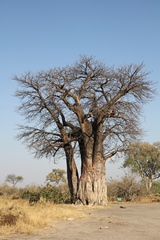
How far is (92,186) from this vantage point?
14.6m

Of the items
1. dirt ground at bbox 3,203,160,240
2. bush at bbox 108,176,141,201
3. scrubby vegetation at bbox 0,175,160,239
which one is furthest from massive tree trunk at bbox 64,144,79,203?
dirt ground at bbox 3,203,160,240

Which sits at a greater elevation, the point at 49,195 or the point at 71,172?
the point at 71,172

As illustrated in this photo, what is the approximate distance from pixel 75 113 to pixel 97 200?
4220 mm

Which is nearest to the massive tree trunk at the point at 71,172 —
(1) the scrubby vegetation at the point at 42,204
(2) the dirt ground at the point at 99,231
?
(1) the scrubby vegetation at the point at 42,204

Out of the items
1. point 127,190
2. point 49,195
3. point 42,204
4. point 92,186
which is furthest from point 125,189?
point 42,204

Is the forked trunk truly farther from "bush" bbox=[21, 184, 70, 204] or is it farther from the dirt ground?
the dirt ground

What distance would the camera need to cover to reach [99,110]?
14.4 meters

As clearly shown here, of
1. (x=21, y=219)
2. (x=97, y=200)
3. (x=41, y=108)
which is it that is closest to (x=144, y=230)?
(x=21, y=219)

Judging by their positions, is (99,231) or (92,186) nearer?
(99,231)

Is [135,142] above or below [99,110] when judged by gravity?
below

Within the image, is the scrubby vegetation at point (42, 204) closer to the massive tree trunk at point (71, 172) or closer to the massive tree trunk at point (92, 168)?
the massive tree trunk at point (71, 172)

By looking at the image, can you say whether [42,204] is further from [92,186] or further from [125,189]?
[125,189]

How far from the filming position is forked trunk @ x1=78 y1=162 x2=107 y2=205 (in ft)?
47.4

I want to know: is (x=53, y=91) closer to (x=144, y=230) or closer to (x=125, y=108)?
(x=125, y=108)
